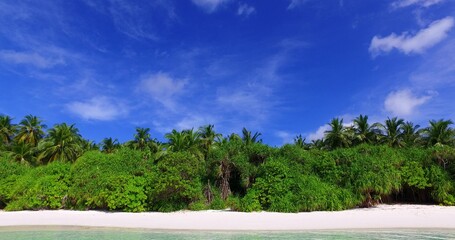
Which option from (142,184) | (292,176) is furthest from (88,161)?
(292,176)

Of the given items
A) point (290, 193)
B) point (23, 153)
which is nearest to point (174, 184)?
point (290, 193)

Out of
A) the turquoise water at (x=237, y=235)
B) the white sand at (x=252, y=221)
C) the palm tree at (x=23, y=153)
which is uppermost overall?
the palm tree at (x=23, y=153)

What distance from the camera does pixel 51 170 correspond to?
2362 cm

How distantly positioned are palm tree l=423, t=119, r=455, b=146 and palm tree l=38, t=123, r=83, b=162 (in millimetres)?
35894

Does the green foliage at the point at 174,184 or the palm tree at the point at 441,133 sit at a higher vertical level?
the palm tree at the point at 441,133

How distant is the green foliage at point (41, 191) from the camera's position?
22172mm

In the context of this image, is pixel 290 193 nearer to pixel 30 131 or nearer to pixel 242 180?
pixel 242 180

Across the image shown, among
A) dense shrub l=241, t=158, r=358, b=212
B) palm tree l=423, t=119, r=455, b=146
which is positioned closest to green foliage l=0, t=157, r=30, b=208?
dense shrub l=241, t=158, r=358, b=212

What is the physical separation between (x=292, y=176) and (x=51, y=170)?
1547 cm

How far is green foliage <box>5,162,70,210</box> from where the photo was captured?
72.7 ft

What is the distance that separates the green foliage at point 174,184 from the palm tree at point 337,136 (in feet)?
75.9

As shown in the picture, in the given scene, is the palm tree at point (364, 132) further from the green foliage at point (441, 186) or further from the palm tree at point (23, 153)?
the palm tree at point (23, 153)

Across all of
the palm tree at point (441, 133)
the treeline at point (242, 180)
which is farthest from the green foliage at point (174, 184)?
the palm tree at point (441, 133)

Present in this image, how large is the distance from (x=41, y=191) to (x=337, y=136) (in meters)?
29.7
